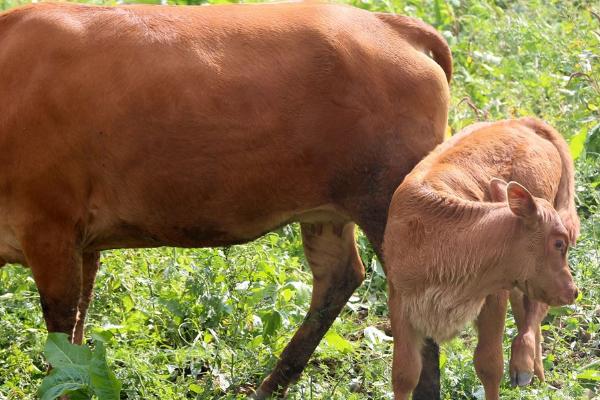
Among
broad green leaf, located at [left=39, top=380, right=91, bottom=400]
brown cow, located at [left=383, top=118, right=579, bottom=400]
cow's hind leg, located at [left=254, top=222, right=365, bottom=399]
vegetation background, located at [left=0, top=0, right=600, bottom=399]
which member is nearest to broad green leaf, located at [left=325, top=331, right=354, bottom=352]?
vegetation background, located at [left=0, top=0, right=600, bottom=399]

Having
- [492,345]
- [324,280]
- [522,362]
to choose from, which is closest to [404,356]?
[492,345]

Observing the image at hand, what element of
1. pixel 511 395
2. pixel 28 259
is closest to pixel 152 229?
pixel 28 259

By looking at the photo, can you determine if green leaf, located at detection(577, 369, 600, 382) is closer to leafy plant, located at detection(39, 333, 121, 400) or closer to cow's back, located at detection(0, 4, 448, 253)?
cow's back, located at detection(0, 4, 448, 253)

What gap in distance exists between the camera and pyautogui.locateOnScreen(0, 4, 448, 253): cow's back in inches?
256

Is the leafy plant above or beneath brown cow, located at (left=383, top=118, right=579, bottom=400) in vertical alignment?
beneath

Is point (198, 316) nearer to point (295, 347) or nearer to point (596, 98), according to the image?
point (295, 347)

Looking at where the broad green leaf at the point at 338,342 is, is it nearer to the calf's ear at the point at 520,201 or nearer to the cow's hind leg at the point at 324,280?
the cow's hind leg at the point at 324,280

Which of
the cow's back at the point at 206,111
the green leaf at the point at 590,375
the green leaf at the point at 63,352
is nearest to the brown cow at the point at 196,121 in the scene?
the cow's back at the point at 206,111

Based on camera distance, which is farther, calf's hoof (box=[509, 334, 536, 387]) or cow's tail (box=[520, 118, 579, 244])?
A: cow's tail (box=[520, 118, 579, 244])

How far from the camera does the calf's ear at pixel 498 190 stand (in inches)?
237

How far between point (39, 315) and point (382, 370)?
2090 millimetres

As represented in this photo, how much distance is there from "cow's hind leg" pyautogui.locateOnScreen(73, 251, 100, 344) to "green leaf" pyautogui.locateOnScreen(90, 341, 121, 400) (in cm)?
89

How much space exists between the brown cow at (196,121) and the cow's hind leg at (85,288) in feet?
1.40

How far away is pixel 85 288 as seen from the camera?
7.19 metres
